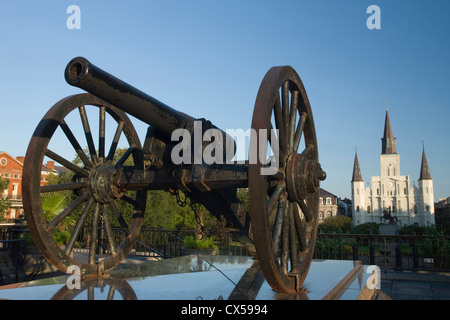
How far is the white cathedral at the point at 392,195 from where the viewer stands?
9344 cm

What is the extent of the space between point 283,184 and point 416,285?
20.1 feet

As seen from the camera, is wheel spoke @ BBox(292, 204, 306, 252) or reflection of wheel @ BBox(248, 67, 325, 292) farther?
wheel spoke @ BBox(292, 204, 306, 252)

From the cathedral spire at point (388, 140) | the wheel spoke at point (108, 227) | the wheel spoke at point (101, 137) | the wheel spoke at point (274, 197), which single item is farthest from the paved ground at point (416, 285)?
the cathedral spire at point (388, 140)

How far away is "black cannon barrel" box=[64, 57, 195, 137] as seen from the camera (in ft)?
9.71

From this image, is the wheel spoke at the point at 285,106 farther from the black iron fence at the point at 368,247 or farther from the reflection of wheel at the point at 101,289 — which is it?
the reflection of wheel at the point at 101,289

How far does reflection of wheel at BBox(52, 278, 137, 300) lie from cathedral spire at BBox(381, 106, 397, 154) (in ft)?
360

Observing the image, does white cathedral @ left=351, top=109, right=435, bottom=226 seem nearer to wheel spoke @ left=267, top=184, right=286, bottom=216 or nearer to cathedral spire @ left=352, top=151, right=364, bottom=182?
cathedral spire @ left=352, top=151, right=364, bottom=182

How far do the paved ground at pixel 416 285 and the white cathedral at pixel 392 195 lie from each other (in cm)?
9157

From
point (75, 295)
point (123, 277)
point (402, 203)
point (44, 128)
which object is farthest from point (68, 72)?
point (402, 203)

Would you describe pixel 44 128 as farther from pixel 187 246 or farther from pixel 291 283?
pixel 187 246

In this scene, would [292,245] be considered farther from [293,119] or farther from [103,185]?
[103,185]

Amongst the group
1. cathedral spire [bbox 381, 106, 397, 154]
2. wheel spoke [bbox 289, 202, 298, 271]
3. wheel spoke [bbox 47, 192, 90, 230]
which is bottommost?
wheel spoke [bbox 289, 202, 298, 271]

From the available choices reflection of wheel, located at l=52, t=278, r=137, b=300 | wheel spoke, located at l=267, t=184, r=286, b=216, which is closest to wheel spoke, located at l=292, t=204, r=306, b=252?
wheel spoke, located at l=267, t=184, r=286, b=216

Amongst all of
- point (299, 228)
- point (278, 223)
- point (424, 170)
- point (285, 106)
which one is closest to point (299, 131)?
point (285, 106)
